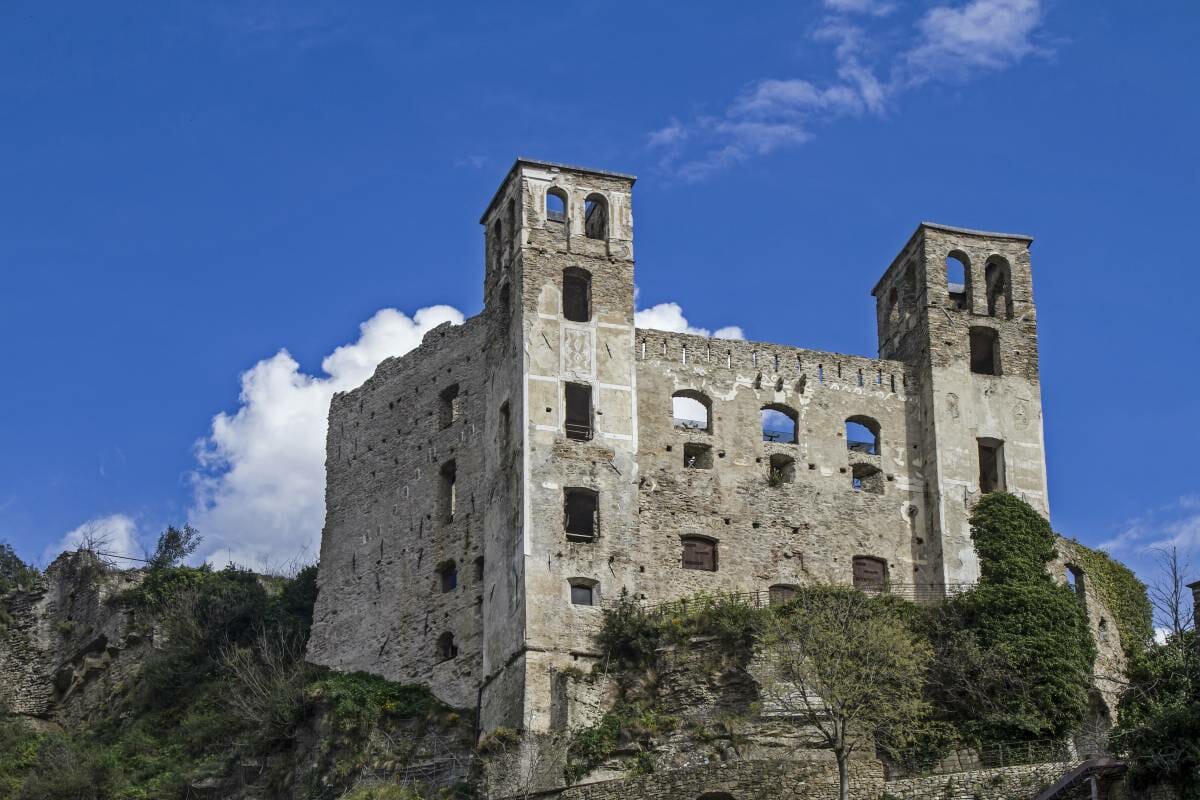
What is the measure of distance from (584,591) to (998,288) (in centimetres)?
1444

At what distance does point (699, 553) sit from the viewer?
47406 mm

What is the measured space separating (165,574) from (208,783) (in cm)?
1003

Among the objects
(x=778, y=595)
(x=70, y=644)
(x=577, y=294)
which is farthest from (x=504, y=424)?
(x=70, y=644)

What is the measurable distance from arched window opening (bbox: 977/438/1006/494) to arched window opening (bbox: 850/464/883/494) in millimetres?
2469

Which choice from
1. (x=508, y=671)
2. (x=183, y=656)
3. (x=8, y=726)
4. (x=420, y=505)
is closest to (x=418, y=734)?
(x=508, y=671)

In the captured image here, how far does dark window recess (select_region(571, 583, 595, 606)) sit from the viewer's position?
4497cm

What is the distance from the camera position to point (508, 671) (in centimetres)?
4438

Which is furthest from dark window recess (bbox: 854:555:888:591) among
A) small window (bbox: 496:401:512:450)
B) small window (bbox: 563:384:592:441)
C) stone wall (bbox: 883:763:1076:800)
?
stone wall (bbox: 883:763:1076:800)

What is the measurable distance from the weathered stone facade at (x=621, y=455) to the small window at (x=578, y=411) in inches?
2.2

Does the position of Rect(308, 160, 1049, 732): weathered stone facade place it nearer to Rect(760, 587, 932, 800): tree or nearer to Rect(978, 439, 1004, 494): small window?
Rect(978, 439, 1004, 494): small window

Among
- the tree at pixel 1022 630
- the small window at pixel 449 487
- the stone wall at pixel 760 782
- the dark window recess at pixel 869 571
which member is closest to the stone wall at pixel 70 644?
the small window at pixel 449 487

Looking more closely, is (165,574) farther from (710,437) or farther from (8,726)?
(710,437)

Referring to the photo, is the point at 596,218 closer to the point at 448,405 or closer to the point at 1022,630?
the point at 448,405

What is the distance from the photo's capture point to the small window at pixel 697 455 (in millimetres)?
48438
